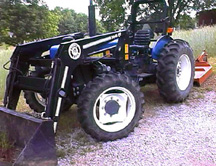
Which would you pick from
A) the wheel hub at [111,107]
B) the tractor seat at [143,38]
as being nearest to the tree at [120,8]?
the tractor seat at [143,38]

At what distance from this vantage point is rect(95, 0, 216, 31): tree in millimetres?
26094

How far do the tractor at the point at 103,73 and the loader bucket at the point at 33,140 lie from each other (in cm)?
29

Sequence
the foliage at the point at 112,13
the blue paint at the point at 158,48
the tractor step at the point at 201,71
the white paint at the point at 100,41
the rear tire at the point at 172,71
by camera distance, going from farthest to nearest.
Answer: the foliage at the point at 112,13
the tractor step at the point at 201,71
the blue paint at the point at 158,48
the rear tire at the point at 172,71
the white paint at the point at 100,41

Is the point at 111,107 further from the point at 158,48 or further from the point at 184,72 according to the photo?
the point at 184,72

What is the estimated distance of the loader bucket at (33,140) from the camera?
288 cm

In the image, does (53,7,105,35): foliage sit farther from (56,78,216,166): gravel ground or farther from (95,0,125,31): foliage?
(56,78,216,166): gravel ground

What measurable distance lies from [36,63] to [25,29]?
2941cm

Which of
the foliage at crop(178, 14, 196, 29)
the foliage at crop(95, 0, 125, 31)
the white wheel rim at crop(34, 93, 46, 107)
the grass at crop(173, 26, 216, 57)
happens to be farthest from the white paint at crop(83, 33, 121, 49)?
the foliage at crop(178, 14, 196, 29)

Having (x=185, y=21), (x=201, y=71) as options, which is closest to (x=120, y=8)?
(x=185, y=21)

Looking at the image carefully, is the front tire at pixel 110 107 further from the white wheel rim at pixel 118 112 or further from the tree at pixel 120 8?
the tree at pixel 120 8

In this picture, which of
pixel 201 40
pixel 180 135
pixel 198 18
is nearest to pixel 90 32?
pixel 180 135

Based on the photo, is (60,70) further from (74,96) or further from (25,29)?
(25,29)

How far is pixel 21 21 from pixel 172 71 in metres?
29.7

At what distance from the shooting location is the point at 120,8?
26.1 m
